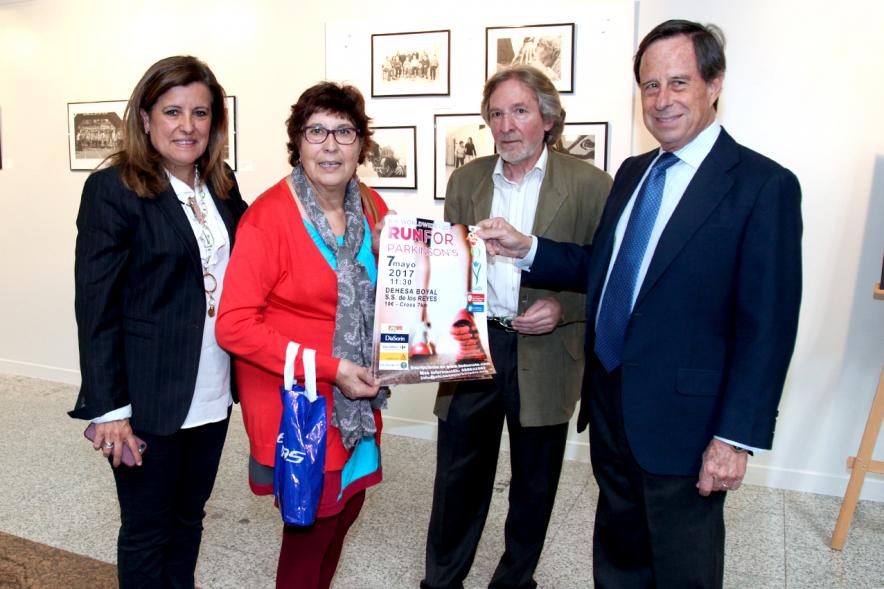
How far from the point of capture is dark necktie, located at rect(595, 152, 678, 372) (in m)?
1.76

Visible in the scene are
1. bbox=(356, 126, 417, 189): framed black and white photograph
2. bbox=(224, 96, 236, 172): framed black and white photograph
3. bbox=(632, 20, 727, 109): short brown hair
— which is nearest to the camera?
bbox=(632, 20, 727, 109): short brown hair

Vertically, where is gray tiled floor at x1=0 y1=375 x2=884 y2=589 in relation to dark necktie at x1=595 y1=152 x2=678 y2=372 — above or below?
below

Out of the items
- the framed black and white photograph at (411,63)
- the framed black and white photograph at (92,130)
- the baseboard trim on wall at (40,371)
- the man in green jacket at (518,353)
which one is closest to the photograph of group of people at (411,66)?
the framed black and white photograph at (411,63)

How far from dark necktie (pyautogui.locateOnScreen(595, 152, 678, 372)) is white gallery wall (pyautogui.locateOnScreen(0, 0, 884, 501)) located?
2.13 metres

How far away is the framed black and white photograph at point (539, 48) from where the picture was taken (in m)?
3.85

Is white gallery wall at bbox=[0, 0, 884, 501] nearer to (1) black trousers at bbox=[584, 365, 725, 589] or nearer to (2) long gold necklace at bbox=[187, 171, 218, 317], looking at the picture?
(1) black trousers at bbox=[584, 365, 725, 589]

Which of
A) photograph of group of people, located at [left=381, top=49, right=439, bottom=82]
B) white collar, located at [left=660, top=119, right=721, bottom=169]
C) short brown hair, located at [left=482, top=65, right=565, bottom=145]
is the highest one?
photograph of group of people, located at [left=381, top=49, right=439, bottom=82]

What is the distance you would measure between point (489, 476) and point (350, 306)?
0.96 m

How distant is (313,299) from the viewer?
1833 mm

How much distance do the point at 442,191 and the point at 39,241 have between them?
3345mm

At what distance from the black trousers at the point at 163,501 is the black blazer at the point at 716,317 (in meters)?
1.20

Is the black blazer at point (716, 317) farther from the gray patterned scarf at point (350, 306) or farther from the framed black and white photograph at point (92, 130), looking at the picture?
the framed black and white photograph at point (92, 130)

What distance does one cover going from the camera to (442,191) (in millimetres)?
4215

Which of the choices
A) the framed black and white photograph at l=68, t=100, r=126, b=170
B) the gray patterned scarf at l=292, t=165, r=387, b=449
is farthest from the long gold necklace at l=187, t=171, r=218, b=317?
the framed black and white photograph at l=68, t=100, r=126, b=170
